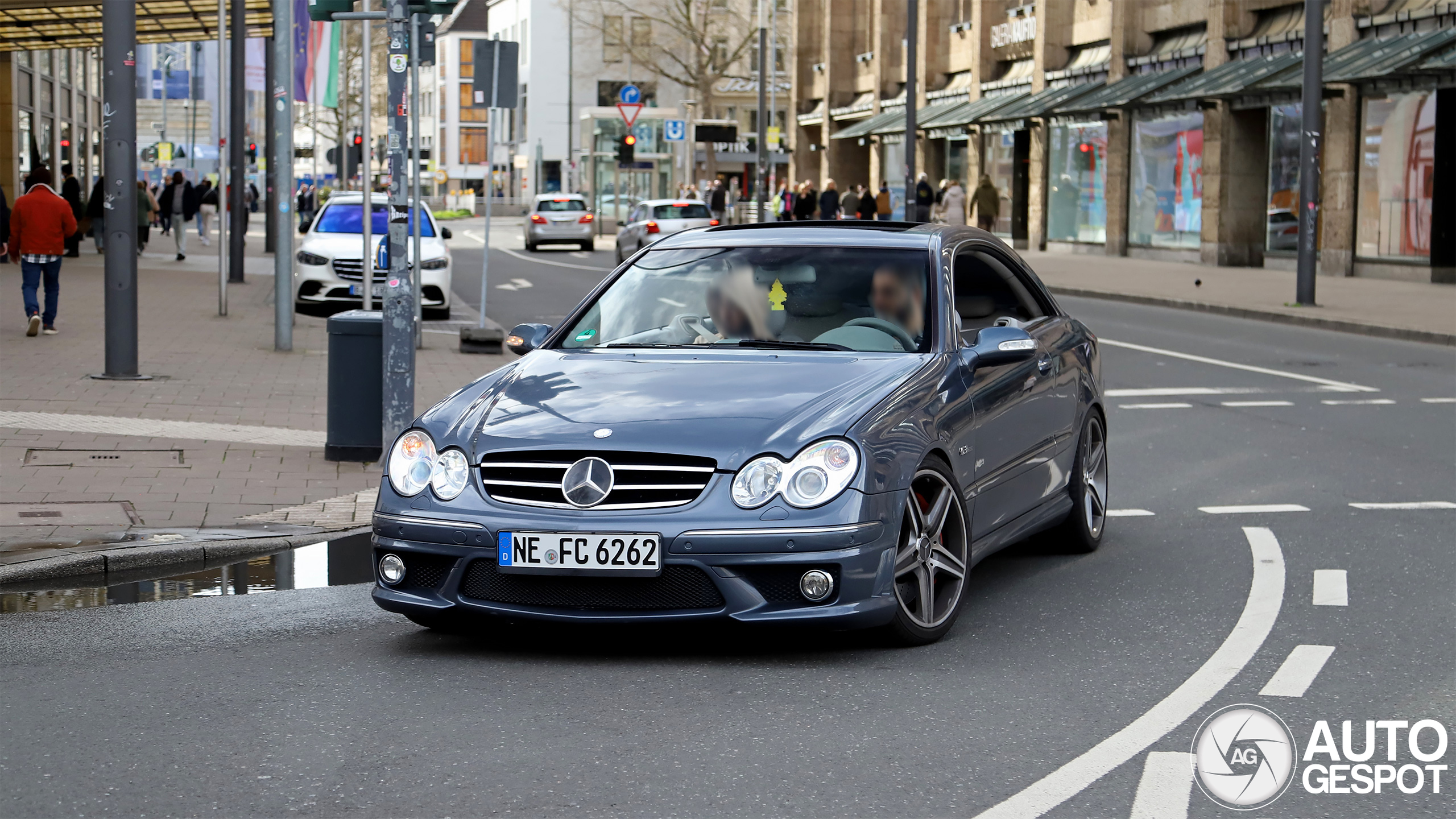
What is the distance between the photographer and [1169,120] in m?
38.5

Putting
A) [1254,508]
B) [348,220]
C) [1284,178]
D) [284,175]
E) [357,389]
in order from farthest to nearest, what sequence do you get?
[1284,178] → [348,220] → [284,175] → [357,389] → [1254,508]

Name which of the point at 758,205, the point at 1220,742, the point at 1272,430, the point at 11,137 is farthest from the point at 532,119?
the point at 1220,742

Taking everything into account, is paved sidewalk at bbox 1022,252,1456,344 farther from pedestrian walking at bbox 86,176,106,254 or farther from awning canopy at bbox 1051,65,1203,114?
pedestrian walking at bbox 86,176,106,254

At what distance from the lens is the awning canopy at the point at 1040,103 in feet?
136

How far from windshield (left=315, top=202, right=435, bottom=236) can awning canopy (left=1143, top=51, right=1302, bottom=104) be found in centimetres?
1556

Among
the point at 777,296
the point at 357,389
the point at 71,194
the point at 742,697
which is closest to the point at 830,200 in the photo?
the point at 71,194

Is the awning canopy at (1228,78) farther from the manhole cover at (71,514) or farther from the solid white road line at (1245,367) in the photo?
the manhole cover at (71,514)

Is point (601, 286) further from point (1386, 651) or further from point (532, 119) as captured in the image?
point (532, 119)

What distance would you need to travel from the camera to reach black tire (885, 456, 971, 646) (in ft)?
19.6

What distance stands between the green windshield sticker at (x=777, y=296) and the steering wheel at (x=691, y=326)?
254 mm

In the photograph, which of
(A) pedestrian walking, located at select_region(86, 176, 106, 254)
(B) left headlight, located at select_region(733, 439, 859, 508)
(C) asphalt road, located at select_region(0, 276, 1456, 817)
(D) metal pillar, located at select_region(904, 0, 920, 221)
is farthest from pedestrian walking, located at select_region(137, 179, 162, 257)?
(B) left headlight, located at select_region(733, 439, 859, 508)

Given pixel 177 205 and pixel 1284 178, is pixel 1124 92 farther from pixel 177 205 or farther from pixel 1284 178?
pixel 177 205

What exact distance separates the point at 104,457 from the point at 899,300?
5.47 meters

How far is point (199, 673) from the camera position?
5.81 meters
